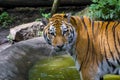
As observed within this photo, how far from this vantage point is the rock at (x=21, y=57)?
450cm

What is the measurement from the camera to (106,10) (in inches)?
298

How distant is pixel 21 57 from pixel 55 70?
552 millimetres

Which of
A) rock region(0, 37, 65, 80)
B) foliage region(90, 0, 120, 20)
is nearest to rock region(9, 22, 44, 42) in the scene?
foliage region(90, 0, 120, 20)

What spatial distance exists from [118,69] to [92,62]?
31 centimetres

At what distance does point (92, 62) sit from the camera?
12.8ft

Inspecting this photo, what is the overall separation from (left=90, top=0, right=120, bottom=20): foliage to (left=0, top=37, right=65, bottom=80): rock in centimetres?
210

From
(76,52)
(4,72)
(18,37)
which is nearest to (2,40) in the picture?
(18,37)

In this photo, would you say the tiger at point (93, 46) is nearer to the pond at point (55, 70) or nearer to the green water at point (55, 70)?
the pond at point (55, 70)

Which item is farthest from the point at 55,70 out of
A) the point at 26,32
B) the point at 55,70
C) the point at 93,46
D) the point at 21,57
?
the point at 26,32

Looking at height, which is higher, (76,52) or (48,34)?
(48,34)

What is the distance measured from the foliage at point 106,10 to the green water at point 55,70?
2076 mm

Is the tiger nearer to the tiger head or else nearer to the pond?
the tiger head

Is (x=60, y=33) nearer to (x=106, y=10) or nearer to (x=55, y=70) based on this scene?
(x=55, y=70)

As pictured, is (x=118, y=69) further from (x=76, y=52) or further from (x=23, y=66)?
(x=23, y=66)
